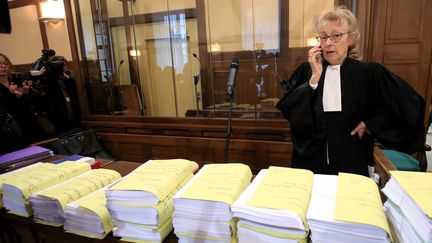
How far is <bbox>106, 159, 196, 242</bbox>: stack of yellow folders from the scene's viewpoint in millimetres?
775

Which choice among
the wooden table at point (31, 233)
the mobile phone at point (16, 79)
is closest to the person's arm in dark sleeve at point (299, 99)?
the wooden table at point (31, 233)

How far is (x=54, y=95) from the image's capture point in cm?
321

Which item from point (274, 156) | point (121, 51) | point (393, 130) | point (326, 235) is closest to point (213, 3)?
point (121, 51)

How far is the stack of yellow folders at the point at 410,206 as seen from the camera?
22.6 inches

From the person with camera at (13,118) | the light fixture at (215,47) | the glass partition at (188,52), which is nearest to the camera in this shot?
the person with camera at (13,118)

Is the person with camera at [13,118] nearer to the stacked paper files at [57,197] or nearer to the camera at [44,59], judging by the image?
the camera at [44,59]

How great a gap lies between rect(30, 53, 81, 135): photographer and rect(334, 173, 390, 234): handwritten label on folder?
320cm

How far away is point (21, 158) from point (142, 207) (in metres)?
1.14

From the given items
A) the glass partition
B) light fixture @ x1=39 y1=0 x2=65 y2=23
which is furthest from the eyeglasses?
light fixture @ x1=39 y1=0 x2=65 y2=23

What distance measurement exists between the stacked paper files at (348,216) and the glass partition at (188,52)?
2296 millimetres

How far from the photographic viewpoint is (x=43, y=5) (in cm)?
417

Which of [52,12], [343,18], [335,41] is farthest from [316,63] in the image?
[52,12]

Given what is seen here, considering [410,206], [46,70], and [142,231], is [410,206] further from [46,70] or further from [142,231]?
[46,70]

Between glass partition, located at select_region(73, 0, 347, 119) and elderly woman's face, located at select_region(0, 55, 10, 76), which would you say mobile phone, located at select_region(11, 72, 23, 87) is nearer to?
elderly woman's face, located at select_region(0, 55, 10, 76)
